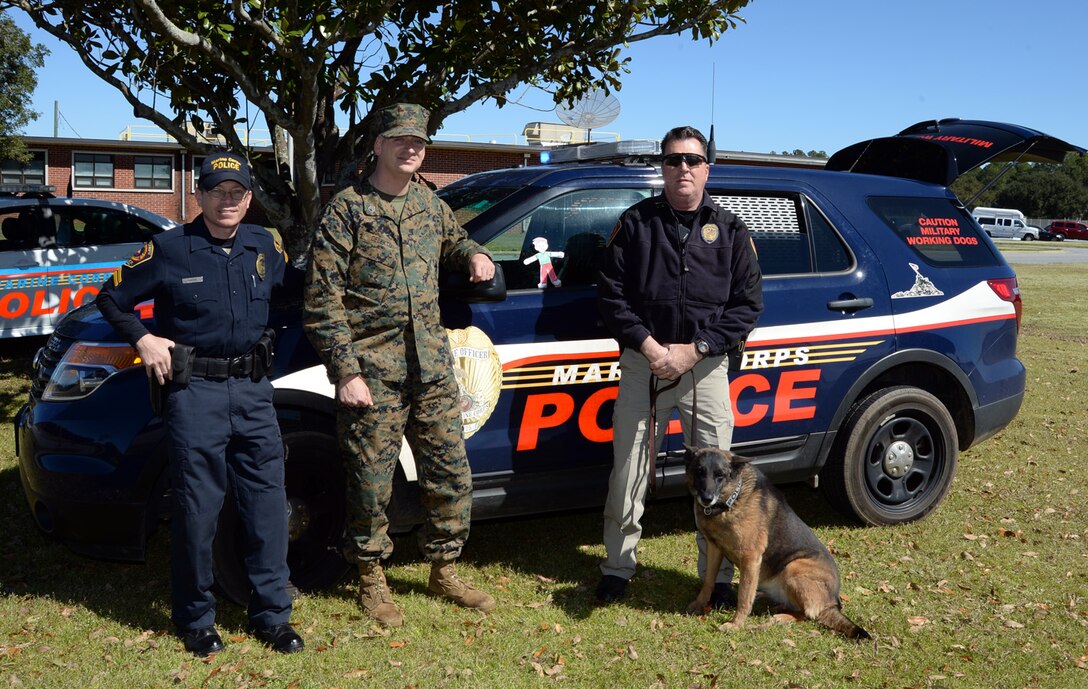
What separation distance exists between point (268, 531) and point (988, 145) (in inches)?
174

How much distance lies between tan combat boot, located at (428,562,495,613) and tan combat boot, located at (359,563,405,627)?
0.24m

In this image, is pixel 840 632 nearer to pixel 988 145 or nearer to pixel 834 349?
pixel 834 349

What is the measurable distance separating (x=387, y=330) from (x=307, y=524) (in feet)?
3.32

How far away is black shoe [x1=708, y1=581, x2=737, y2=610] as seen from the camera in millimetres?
4152

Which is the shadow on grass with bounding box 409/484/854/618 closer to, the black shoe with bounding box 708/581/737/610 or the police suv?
the black shoe with bounding box 708/581/737/610

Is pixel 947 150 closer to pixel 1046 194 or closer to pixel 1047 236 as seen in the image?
pixel 1047 236

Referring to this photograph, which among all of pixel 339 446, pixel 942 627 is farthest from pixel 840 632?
pixel 339 446

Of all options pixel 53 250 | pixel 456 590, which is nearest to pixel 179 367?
pixel 456 590

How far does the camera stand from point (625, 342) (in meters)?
3.95

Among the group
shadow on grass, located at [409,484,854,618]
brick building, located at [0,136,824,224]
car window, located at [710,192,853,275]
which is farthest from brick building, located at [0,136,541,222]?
car window, located at [710,192,853,275]

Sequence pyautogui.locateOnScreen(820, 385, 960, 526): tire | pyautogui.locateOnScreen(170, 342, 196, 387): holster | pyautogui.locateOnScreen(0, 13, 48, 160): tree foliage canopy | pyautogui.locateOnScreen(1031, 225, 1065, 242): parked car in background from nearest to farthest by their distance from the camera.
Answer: pyautogui.locateOnScreen(170, 342, 196, 387): holster, pyautogui.locateOnScreen(820, 385, 960, 526): tire, pyautogui.locateOnScreen(0, 13, 48, 160): tree foliage canopy, pyautogui.locateOnScreen(1031, 225, 1065, 242): parked car in background

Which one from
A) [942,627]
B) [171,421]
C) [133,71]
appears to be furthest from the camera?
[133,71]

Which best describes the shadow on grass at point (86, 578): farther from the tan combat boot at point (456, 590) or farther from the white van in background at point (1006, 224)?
the white van in background at point (1006, 224)

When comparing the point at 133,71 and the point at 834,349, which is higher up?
the point at 133,71
